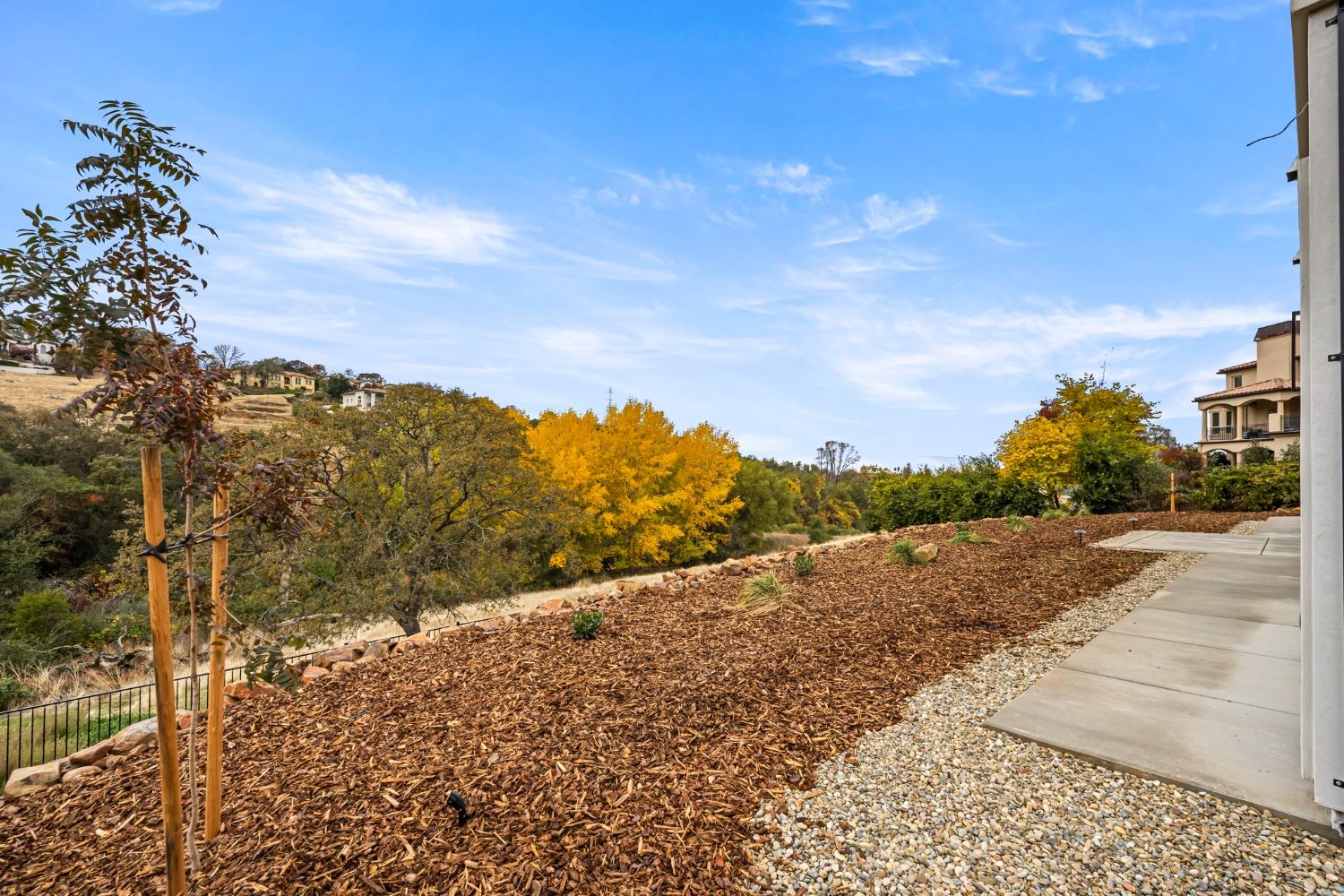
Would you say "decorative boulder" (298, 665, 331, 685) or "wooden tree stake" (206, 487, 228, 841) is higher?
"wooden tree stake" (206, 487, 228, 841)

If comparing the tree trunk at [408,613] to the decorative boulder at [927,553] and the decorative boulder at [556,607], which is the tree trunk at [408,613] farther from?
the decorative boulder at [927,553]

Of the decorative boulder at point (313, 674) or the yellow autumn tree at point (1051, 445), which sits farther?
the yellow autumn tree at point (1051, 445)

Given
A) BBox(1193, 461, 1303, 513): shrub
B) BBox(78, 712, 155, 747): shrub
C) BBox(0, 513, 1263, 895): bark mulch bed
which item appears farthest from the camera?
BBox(1193, 461, 1303, 513): shrub

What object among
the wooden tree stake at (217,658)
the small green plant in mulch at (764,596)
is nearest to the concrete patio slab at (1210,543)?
the small green plant in mulch at (764,596)

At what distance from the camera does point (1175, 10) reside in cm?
Answer: 694

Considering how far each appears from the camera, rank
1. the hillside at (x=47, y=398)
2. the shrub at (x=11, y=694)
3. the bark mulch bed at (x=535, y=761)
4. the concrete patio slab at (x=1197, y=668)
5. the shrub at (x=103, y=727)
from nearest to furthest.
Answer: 1. the bark mulch bed at (x=535, y=761)
2. the concrete patio slab at (x=1197, y=668)
3. the shrub at (x=103, y=727)
4. the shrub at (x=11, y=694)
5. the hillside at (x=47, y=398)

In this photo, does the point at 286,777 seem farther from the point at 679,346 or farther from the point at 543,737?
the point at 679,346

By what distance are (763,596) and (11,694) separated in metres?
11.6

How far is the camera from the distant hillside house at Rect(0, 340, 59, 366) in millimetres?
1757

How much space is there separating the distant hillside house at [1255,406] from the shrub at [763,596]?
111 feet

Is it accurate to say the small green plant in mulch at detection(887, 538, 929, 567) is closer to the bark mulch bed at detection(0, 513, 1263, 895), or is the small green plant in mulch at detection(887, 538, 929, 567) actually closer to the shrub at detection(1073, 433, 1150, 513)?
the bark mulch bed at detection(0, 513, 1263, 895)

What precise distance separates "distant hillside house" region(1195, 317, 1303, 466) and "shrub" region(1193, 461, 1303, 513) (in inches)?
687

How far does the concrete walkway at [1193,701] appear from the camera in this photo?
9.02 ft

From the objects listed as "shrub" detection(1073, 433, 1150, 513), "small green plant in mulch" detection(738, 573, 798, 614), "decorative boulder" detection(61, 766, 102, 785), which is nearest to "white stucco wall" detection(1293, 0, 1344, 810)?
"small green plant in mulch" detection(738, 573, 798, 614)
